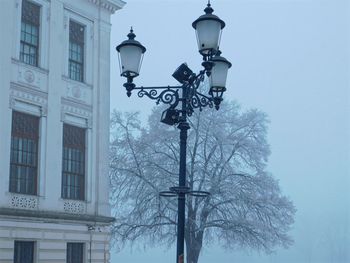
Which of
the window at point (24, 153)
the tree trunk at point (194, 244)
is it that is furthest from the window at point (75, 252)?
the tree trunk at point (194, 244)

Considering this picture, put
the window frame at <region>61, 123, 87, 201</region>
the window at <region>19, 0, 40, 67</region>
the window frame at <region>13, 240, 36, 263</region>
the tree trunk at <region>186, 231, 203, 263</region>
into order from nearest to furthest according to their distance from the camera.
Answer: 1. the window frame at <region>13, 240, 36, 263</region>
2. the window at <region>19, 0, 40, 67</region>
3. the window frame at <region>61, 123, 87, 201</region>
4. the tree trunk at <region>186, 231, 203, 263</region>

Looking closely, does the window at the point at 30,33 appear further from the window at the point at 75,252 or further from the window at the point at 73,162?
the window at the point at 75,252

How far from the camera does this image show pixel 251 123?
35.9m

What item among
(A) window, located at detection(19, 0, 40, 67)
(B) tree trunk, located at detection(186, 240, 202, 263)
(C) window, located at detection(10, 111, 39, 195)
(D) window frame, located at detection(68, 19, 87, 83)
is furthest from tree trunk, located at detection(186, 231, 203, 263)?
(A) window, located at detection(19, 0, 40, 67)

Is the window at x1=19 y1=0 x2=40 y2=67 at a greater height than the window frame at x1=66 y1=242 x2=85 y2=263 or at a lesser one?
greater

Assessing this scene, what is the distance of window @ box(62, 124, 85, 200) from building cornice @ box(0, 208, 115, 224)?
87 cm

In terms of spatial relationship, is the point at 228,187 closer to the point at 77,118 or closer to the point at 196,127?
the point at 196,127

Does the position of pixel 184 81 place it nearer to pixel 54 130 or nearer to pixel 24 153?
pixel 24 153

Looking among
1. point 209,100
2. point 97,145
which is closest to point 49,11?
point 97,145

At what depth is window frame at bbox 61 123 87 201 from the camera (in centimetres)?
2483

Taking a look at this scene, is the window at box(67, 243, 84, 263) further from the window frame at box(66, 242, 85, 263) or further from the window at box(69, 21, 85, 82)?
the window at box(69, 21, 85, 82)

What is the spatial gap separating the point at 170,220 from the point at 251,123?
24.1ft

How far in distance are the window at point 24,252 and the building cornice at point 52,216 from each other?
957 millimetres

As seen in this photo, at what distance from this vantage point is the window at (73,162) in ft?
81.6
